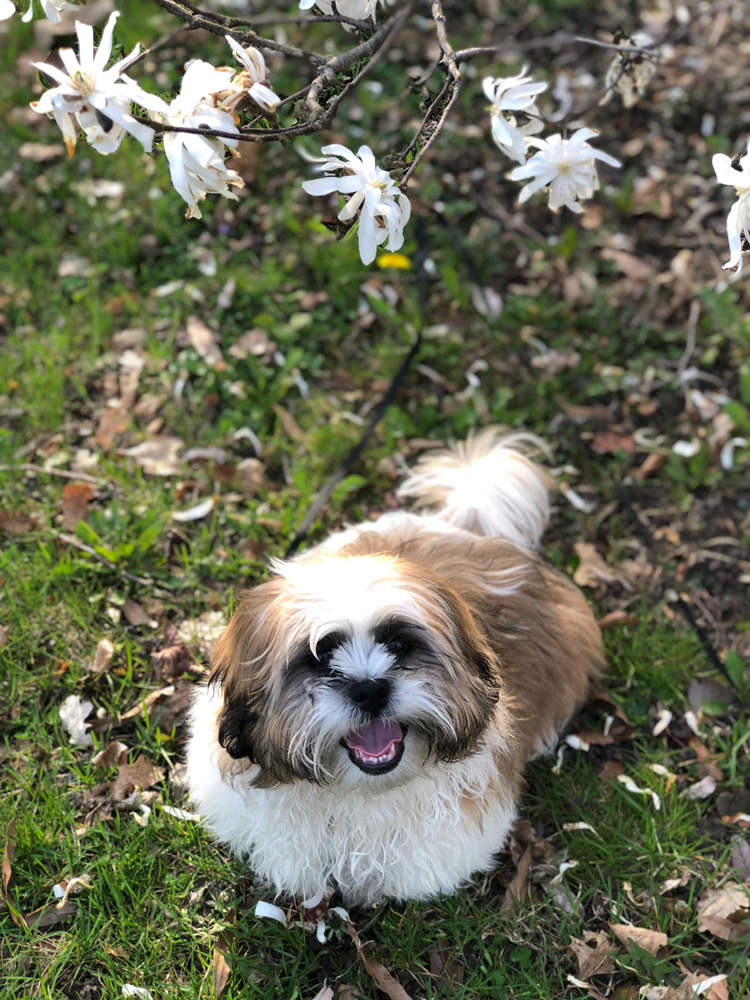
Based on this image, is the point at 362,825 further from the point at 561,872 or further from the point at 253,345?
the point at 253,345

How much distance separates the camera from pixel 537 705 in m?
2.52

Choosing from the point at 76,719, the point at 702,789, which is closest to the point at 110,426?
the point at 76,719

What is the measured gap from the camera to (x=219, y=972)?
2.32 meters

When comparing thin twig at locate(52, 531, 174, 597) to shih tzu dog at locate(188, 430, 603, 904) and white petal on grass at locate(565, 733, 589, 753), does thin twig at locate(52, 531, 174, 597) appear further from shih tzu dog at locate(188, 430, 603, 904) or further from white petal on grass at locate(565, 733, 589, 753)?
white petal on grass at locate(565, 733, 589, 753)

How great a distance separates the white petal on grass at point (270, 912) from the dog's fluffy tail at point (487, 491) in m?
1.28

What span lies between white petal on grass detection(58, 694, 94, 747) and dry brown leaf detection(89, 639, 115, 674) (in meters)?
0.11

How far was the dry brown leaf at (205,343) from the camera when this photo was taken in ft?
12.6

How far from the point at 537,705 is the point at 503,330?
2.05m

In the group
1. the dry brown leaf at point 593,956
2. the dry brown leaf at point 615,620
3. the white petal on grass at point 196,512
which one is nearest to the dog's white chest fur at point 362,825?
the dry brown leaf at point 593,956

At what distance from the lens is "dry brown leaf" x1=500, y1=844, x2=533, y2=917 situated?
99.0 inches

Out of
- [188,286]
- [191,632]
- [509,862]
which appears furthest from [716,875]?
[188,286]

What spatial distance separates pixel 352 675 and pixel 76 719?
132 centimetres

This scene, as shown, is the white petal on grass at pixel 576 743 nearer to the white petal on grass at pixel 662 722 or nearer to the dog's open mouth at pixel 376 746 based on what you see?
the white petal on grass at pixel 662 722

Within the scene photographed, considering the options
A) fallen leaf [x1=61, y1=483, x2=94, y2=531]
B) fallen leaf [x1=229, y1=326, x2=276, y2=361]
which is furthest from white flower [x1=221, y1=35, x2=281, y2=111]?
fallen leaf [x1=229, y1=326, x2=276, y2=361]
